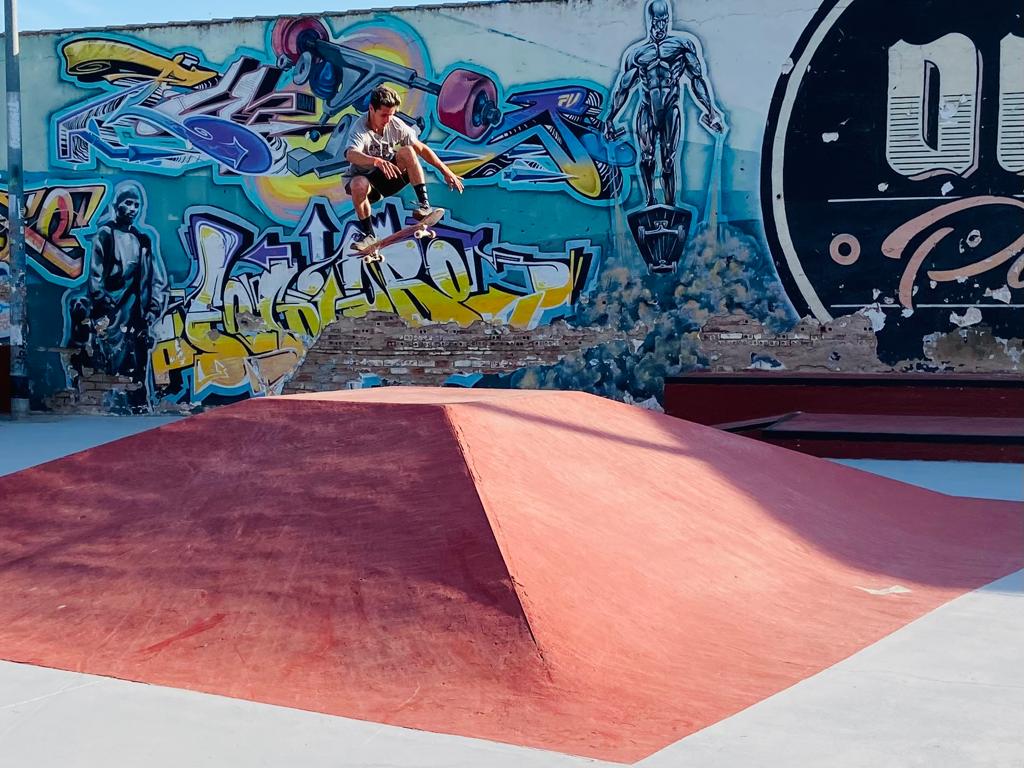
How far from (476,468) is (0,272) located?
42.8ft

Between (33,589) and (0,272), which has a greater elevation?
(0,272)

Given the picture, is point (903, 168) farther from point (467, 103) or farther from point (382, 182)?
point (382, 182)

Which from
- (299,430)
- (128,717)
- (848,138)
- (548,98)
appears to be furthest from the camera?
(548,98)

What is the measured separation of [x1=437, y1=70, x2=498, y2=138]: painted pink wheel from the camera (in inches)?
566

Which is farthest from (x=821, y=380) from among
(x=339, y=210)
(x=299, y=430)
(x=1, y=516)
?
(x=1, y=516)

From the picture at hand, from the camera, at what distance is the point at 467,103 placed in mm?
14469

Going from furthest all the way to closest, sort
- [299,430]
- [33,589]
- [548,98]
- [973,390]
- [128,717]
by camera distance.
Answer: [548,98] → [973,390] → [299,430] → [33,589] → [128,717]

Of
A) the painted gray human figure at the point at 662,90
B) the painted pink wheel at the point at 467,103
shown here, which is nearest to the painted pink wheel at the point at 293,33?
the painted pink wheel at the point at 467,103

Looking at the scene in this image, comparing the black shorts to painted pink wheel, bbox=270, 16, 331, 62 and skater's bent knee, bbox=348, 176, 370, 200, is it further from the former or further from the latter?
painted pink wheel, bbox=270, 16, 331, 62

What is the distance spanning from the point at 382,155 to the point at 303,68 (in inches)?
280

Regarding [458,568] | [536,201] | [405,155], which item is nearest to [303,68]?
[536,201]

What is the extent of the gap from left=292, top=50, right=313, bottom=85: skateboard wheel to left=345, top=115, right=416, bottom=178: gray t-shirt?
6.90 meters

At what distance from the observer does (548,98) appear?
14.1m

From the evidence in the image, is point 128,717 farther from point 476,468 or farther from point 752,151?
point 752,151
